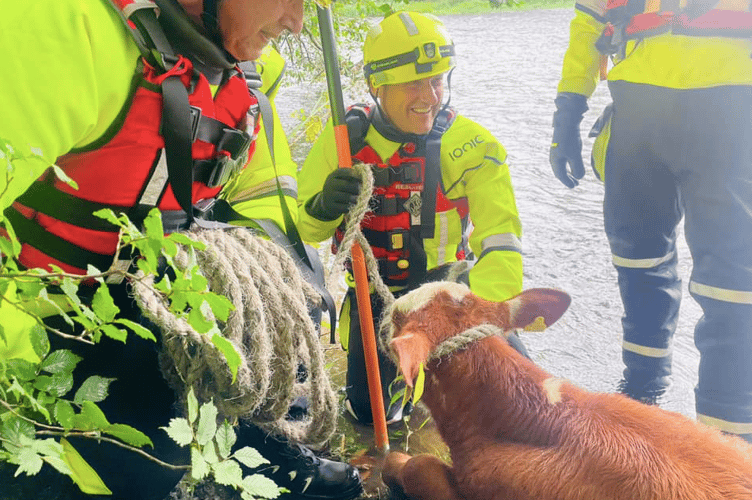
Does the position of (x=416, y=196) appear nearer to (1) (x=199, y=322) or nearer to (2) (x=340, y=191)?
(2) (x=340, y=191)

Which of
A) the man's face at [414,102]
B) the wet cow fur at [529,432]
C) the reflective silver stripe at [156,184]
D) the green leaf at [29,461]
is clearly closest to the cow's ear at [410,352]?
the wet cow fur at [529,432]

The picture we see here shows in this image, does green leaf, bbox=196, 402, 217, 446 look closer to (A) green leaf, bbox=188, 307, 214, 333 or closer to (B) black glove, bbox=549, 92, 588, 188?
(A) green leaf, bbox=188, 307, 214, 333

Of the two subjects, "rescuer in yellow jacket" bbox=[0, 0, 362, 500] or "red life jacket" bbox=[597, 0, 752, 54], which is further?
"red life jacket" bbox=[597, 0, 752, 54]

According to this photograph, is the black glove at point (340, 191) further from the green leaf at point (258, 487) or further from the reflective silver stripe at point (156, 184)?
the green leaf at point (258, 487)

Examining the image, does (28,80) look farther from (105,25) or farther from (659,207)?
(659,207)

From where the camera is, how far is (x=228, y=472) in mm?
1354

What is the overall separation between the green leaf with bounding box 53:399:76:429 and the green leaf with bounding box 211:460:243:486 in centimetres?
30

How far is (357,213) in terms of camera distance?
299 centimetres

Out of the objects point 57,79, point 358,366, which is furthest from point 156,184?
point 358,366

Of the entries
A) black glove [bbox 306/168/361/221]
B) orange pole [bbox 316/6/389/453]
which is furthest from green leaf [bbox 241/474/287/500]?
black glove [bbox 306/168/361/221]

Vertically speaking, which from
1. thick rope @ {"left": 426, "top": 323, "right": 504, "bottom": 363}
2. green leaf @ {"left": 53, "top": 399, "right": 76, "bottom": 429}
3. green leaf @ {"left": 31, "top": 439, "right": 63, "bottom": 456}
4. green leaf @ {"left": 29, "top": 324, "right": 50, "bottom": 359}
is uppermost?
green leaf @ {"left": 29, "top": 324, "right": 50, "bottom": 359}

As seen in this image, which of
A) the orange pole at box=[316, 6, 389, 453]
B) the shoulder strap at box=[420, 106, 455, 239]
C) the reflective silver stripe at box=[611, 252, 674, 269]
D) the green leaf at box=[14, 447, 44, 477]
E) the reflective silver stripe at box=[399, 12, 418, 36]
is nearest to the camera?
the green leaf at box=[14, 447, 44, 477]

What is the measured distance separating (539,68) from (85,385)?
13214 millimetres

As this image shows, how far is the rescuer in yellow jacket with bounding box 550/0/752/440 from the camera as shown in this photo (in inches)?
131
